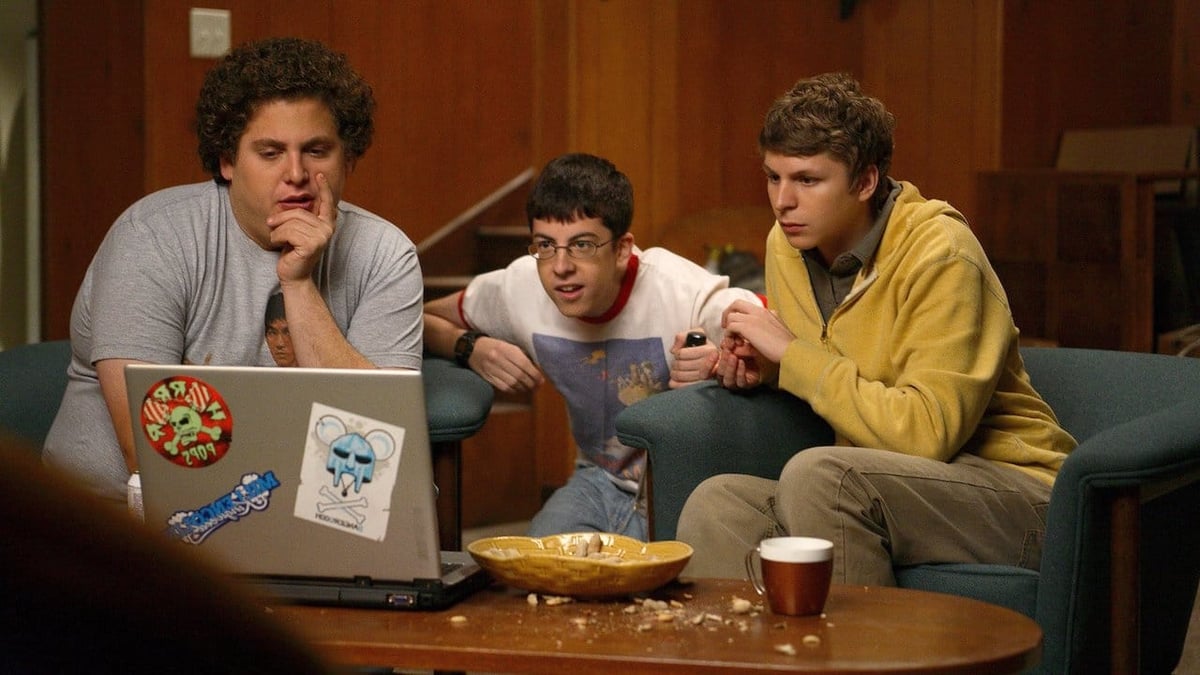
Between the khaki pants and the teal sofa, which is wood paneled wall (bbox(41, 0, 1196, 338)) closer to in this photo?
the teal sofa

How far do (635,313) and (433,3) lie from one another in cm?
219

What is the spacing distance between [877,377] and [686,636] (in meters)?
0.88

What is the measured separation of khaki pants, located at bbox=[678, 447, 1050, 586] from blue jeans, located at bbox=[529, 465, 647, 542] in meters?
0.48

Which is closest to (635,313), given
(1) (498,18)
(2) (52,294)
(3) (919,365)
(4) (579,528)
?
(4) (579,528)

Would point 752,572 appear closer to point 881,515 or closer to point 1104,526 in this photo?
point 881,515

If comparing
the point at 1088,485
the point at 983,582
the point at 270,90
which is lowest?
the point at 983,582

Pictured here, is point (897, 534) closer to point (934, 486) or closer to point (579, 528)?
point (934, 486)

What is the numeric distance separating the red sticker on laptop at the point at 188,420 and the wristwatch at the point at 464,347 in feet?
3.50

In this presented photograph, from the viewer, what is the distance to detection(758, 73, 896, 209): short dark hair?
2248mm

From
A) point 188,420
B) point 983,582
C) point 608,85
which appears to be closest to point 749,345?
point 983,582

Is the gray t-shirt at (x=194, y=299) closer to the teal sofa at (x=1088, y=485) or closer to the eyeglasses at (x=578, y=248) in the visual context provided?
the eyeglasses at (x=578, y=248)

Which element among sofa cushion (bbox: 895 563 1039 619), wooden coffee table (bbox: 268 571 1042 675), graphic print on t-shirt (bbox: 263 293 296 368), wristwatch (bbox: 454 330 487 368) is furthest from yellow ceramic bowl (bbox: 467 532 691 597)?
wristwatch (bbox: 454 330 487 368)

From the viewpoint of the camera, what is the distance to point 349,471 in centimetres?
157

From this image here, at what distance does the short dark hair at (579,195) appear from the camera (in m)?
2.55
